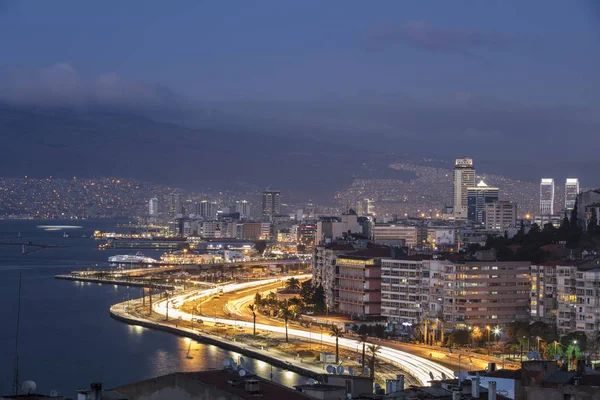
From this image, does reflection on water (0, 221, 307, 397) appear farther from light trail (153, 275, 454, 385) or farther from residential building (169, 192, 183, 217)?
residential building (169, 192, 183, 217)

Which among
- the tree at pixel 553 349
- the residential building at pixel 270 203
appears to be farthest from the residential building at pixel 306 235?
the tree at pixel 553 349

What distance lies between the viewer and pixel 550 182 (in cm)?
9538

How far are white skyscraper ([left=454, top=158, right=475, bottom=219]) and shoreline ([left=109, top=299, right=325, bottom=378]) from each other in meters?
70.7

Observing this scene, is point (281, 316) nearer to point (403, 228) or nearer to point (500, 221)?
point (403, 228)

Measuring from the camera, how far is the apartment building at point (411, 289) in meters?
26.7

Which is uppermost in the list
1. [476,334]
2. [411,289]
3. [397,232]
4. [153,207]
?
[153,207]

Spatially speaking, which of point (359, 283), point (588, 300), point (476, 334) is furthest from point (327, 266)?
point (588, 300)

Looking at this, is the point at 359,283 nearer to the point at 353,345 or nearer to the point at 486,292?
the point at 486,292

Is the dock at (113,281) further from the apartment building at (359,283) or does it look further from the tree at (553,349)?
the tree at (553,349)

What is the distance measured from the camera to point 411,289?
27594 millimetres

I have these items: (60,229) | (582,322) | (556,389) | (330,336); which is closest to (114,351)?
(330,336)

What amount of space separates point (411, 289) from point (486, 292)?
217 centimetres

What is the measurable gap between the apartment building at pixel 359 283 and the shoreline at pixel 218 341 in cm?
443

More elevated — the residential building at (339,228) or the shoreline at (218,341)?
the residential building at (339,228)
